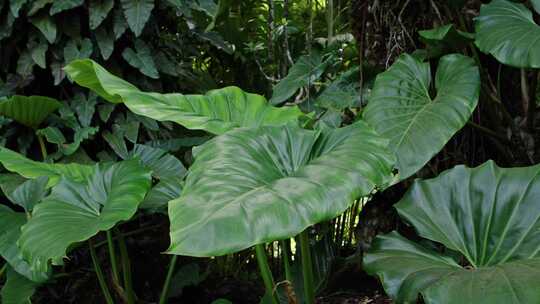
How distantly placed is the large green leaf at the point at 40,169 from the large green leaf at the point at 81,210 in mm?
131

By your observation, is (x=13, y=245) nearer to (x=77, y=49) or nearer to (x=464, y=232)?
(x=77, y=49)

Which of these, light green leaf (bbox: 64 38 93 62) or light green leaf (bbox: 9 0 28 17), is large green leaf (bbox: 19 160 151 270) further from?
light green leaf (bbox: 9 0 28 17)

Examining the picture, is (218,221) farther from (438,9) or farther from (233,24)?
(233,24)

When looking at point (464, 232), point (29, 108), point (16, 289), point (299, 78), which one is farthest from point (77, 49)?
point (464, 232)

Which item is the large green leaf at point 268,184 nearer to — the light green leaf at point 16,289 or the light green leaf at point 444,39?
the light green leaf at point 444,39

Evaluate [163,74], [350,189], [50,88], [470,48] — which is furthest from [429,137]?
[50,88]

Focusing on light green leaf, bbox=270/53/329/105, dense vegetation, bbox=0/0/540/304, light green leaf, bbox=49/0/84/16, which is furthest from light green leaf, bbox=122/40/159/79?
light green leaf, bbox=270/53/329/105

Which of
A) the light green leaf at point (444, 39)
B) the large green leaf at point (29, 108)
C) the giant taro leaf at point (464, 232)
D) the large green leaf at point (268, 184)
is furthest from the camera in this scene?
the large green leaf at point (29, 108)

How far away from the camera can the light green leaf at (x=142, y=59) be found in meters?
2.48

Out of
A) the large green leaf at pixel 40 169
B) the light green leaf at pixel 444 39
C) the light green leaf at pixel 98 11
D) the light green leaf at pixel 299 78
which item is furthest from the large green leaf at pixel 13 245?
the light green leaf at pixel 444 39

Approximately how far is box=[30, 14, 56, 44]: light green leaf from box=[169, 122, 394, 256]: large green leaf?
56.9 inches

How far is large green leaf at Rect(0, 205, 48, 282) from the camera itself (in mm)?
1759

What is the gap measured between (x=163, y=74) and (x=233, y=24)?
0.73 metres

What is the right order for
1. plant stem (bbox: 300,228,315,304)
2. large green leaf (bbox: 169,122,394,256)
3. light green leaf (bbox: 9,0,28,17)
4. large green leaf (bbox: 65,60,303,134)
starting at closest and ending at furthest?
large green leaf (bbox: 169,122,394,256) → plant stem (bbox: 300,228,315,304) → large green leaf (bbox: 65,60,303,134) → light green leaf (bbox: 9,0,28,17)
